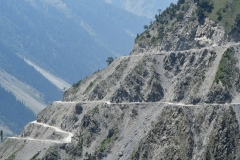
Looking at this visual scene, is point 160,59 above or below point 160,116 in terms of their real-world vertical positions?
above

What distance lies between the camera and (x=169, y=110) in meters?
169

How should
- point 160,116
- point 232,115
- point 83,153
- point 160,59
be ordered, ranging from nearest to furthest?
point 232,115 < point 160,116 < point 83,153 < point 160,59

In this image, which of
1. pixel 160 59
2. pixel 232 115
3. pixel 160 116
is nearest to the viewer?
pixel 232 115

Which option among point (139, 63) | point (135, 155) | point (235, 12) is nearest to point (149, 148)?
point (135, 155)

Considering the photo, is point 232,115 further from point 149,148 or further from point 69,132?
point 69,132

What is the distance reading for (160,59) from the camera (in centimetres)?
19362

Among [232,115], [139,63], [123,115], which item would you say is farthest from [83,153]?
[232,115]

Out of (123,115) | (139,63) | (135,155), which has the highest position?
(139,63)

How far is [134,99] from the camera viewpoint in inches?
7323

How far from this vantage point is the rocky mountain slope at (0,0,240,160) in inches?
6275

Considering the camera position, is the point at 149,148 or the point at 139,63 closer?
the point at 149,148

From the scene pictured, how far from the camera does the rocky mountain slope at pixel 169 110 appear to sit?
523ft

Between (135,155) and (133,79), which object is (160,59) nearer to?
(133,79)

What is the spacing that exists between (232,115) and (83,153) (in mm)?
38344
